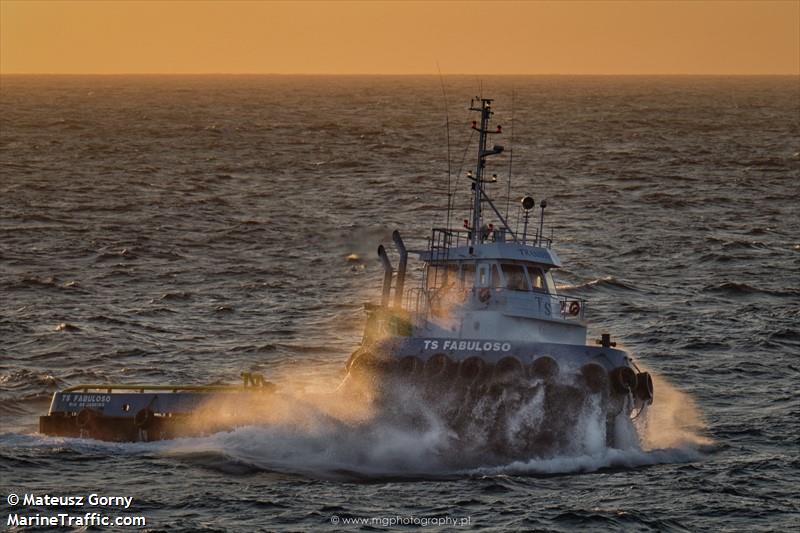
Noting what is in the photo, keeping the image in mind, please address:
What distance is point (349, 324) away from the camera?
2082 inches

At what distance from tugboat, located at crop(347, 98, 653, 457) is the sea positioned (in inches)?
31.3

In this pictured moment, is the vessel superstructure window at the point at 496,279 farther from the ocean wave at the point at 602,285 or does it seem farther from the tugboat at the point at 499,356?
the ocean wave at the point at 602,285

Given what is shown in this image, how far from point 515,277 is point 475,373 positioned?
126 inches

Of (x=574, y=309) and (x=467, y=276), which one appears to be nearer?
(x=574, y=309)

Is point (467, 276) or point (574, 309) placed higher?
point (467, 276)

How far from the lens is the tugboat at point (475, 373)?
3406 cm

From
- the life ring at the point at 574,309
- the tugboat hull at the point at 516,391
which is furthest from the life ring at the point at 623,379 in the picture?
the life ring at the point at 574,309

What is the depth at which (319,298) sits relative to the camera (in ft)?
189

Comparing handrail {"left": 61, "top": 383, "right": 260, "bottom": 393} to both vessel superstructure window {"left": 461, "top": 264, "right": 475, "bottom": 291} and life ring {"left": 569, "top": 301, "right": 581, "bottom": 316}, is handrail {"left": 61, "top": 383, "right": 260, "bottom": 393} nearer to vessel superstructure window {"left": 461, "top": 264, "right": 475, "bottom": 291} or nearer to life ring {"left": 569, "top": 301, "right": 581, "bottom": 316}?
vessel superstructure window {"left": 461, "top": 264, "right": 475, "bottom": 291}

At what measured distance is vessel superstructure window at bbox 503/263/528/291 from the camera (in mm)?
36406

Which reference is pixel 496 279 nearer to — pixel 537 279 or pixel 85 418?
pixel 537 279

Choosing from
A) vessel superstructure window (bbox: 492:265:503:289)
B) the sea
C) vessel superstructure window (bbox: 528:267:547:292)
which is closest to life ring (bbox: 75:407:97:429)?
the sea

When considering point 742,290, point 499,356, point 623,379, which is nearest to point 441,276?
point 499,356

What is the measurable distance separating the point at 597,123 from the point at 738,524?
141 meters
